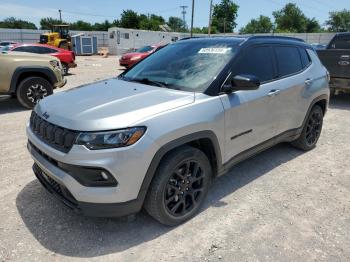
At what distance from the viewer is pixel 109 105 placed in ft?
9.34

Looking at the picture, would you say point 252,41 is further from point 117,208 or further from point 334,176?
point 117,208

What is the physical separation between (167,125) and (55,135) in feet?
3.09

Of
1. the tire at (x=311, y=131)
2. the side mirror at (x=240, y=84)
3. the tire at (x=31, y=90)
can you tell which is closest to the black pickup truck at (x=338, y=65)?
the tire at (x=311, y=131)

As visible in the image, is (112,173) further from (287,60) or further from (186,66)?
(287,60)

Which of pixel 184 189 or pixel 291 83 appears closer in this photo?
Answer: pixel 184 189

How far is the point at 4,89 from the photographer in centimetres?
719

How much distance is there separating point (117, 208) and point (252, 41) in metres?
2.44

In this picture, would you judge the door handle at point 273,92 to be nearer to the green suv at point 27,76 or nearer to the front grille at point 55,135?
the front grille at point 55,135

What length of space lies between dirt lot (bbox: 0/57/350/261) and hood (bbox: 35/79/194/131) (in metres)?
0.93

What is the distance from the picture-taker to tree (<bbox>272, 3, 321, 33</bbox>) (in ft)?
265

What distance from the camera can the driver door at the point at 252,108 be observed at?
334 centimetres

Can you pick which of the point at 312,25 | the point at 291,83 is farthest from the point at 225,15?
the point at 291,83

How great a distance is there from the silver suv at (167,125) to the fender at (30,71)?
4.26 metres

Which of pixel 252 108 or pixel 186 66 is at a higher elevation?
pixel 186 66
